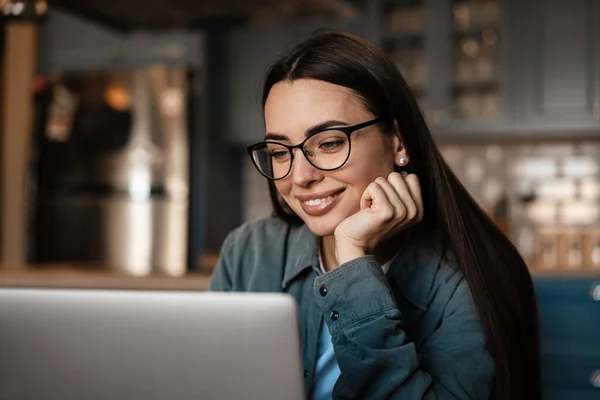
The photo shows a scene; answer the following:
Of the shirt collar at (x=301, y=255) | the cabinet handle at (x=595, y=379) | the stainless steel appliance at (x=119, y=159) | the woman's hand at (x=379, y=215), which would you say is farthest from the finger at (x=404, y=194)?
the stainless steel appliance at (x=119, y=159)

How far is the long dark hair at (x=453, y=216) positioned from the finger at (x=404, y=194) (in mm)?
76

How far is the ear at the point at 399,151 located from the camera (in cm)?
113

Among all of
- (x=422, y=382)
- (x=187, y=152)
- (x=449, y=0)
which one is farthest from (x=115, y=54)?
(x=422, y=382)

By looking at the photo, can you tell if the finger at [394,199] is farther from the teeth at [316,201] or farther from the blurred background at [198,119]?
the blurred background at [198,119]

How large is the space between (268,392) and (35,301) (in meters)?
0.20

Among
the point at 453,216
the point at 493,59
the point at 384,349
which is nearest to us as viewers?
the point at 384,349

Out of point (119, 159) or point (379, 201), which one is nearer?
point (379, 201)

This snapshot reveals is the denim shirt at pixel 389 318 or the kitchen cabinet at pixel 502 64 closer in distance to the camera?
the denim shirt at pixel 389 318

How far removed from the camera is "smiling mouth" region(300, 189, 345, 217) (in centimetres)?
107

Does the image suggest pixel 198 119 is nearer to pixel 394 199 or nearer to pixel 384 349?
pixel 394 199

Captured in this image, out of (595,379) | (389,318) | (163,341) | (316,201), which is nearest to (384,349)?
(389,318)

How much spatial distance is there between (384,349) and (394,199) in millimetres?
240

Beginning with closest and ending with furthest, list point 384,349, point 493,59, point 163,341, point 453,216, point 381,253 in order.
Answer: point 163,341 < point 384,349 < point 453,216 < point 381,253 < point 493,59

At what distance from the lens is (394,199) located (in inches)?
41.3
